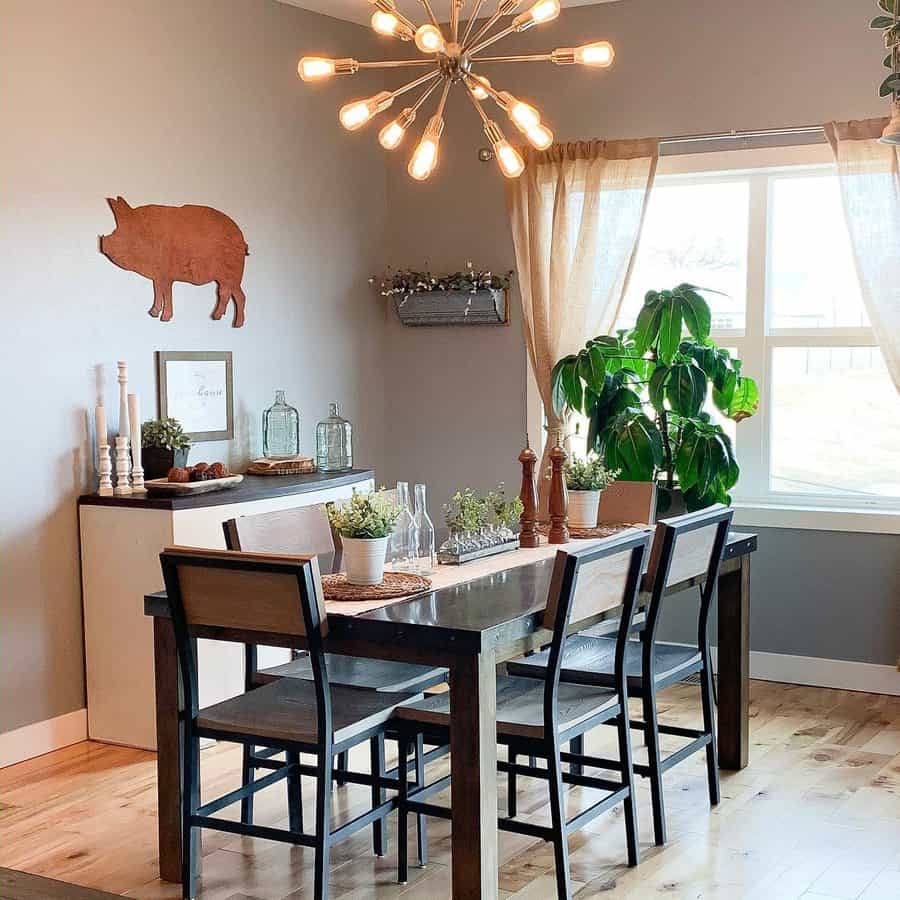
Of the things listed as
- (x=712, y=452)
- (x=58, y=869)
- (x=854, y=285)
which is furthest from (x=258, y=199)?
(x=58, y=869)

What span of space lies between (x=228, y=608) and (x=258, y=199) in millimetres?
2753

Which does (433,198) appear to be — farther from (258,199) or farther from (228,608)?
(228,608)

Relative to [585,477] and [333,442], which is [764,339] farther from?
[333,442]

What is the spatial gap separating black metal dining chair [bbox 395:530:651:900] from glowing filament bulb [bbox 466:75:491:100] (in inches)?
44.5

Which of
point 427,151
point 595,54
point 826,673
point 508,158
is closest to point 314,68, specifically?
point 427,151

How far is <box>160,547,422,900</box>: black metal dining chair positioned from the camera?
287 cm

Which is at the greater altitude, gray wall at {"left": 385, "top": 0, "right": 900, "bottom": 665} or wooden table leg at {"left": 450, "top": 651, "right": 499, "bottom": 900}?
gray wall at {"left": 385, "top": 0, "right": 900, "bottom": 665}

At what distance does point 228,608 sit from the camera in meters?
2.95

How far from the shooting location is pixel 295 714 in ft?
10.2

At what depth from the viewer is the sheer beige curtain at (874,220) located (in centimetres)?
483

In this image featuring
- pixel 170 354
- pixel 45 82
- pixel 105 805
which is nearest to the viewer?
pixel 105 805

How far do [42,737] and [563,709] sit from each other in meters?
2.11

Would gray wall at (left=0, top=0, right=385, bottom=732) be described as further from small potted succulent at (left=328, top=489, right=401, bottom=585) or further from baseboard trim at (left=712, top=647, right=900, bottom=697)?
baseboard trim at (left=712, top=647, right=900, bottom=697)

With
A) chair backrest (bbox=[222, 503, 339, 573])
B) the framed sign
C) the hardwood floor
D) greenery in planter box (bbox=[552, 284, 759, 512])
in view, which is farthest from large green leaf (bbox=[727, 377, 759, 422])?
the framed sign
